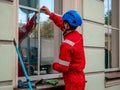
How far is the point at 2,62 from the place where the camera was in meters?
3.76

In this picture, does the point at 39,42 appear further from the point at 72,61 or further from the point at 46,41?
the point at 72,61

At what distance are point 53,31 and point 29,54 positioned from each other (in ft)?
2.29

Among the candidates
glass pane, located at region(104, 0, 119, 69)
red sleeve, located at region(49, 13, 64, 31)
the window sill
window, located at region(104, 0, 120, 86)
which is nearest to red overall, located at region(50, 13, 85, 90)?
red sleeve, located at region(49, 13, 64, 31)

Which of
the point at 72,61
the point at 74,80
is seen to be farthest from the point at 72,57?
the point at 74,80

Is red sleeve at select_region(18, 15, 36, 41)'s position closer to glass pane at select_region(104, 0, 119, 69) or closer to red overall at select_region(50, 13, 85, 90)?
red overall at select_region(50, 13, 85, 90)

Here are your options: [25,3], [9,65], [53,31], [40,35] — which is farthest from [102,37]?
[9,65]

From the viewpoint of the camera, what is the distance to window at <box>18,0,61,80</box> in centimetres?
458

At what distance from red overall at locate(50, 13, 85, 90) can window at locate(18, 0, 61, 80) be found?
0.70 metres

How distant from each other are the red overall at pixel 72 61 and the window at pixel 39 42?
0.70 metres

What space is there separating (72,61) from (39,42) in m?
0.91

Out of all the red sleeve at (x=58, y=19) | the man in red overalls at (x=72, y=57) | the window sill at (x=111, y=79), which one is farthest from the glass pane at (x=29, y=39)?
the window sill at (x=111, y=79)

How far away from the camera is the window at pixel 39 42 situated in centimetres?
458

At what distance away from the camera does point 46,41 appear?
4980 mm

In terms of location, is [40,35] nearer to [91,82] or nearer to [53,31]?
[53,31]
